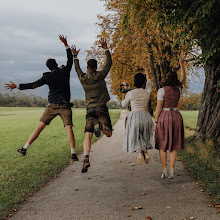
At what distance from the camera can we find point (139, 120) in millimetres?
5785

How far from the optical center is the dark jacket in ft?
19.2

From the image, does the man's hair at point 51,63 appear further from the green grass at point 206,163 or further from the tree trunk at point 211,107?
the tree trunk at point 211,107

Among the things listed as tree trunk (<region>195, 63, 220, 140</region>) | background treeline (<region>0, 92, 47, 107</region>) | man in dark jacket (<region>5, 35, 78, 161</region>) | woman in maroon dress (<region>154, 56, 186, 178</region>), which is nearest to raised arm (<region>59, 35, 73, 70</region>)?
man in dark jacket (<region>5, 35, 78, 161</region>)

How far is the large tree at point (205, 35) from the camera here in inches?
296

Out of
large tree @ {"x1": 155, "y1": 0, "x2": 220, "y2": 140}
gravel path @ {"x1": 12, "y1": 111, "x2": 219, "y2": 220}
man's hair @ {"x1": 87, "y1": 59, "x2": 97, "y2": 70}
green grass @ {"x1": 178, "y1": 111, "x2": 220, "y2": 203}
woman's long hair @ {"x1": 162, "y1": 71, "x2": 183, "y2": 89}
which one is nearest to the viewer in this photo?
gravel path @ {"x1": 12, "y1": 111, "x2": 219, "y2": 220}

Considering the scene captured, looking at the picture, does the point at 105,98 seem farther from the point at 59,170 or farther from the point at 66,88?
the point at 59,170

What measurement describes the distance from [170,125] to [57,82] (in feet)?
8.74

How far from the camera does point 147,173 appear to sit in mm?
6539

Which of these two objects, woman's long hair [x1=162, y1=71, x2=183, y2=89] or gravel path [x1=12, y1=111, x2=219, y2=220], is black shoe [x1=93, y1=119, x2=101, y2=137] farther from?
woman's long hair [x1=162, y1=71, x2=183, y2=89]

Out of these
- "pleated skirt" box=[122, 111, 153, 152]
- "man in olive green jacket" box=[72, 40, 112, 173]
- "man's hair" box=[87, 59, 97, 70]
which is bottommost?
"pleated skirt" box=[122, 111, 153, 152]

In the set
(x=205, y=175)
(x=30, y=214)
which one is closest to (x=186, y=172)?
(x=205, y=175)

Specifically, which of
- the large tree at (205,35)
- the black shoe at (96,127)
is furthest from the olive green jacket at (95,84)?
the large tree at (205,35)

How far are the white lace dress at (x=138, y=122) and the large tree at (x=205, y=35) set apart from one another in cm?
297

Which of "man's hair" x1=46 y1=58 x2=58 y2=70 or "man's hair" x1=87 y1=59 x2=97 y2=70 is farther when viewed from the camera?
"man's hair" x1=46 y1=58 x2=58 y2=70
